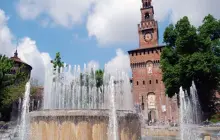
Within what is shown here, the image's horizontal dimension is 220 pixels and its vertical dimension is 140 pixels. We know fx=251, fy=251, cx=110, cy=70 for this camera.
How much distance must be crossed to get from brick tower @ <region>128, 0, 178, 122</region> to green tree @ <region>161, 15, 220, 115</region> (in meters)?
13.6

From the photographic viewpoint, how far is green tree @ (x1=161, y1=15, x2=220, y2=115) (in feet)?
78.2

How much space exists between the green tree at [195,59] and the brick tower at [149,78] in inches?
535

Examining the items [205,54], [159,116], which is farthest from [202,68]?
[159,116]

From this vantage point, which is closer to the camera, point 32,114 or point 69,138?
point 69,138

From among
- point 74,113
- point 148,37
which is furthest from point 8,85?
point 148,37

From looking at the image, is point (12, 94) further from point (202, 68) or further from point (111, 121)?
point (111, 121)

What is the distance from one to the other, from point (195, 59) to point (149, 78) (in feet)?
61.3

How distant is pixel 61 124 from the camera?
649cm

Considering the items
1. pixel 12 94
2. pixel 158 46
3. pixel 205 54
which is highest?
pixel 158 46

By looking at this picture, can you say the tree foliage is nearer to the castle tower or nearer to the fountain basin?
the fountain basin

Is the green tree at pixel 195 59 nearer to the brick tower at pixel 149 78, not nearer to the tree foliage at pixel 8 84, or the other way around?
the brick tower at pixel 149 78

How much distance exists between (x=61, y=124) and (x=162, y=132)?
15.1 m

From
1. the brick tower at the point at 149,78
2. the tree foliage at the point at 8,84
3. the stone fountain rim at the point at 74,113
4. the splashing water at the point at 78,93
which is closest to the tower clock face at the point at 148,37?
the brick tower at the point at 149,78

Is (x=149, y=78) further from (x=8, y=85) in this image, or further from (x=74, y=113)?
(x=74, y=113)
